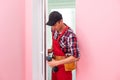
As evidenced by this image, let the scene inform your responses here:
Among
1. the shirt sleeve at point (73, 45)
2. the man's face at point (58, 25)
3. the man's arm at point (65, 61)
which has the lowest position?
the man's arm at point (65, 61)

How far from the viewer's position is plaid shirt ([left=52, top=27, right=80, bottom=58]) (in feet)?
5.77

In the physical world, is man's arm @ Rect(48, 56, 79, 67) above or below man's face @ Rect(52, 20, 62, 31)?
below
